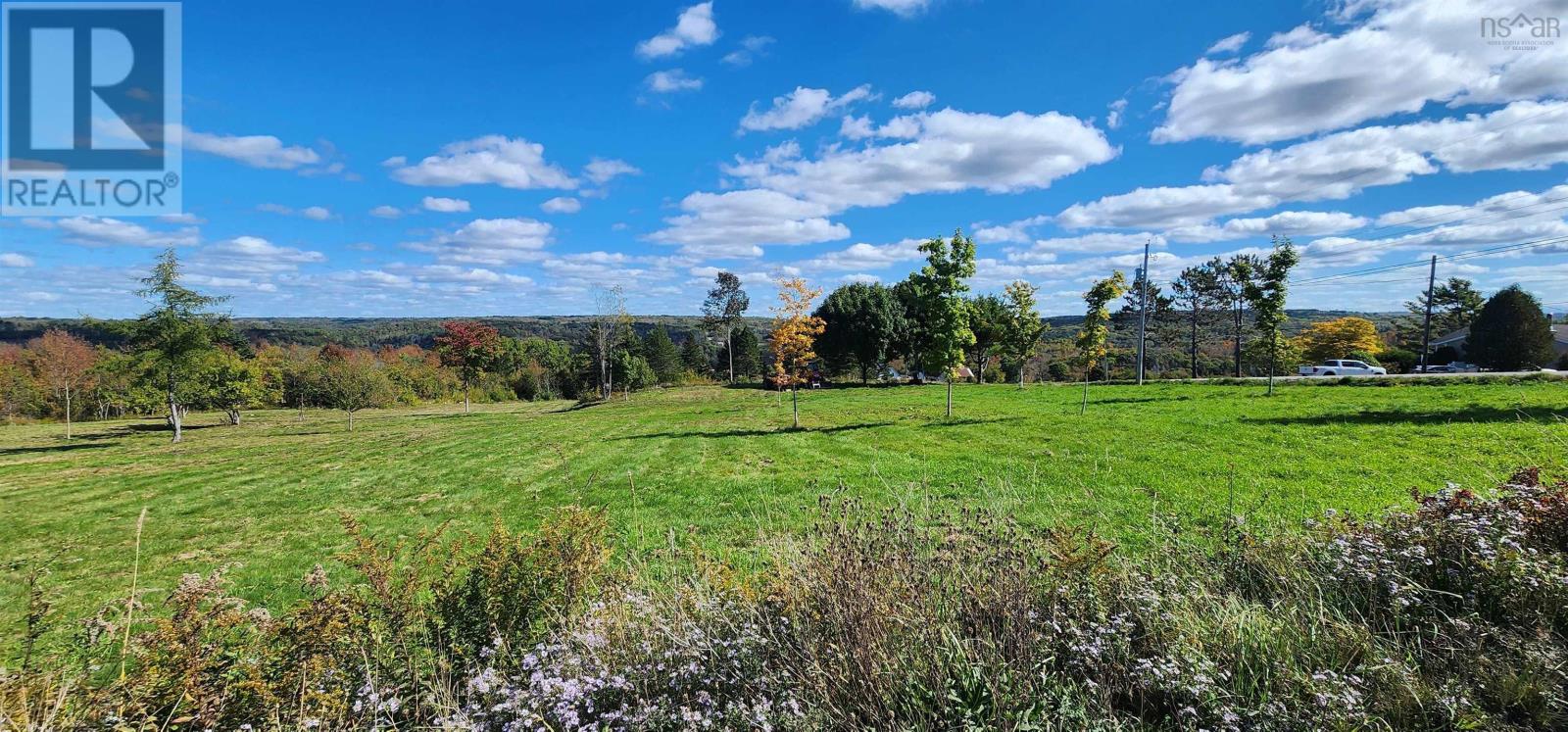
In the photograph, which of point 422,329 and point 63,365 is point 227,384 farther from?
point 422,329

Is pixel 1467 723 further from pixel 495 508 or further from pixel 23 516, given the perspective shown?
pixel 23 516

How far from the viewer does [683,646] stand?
9.30 ft

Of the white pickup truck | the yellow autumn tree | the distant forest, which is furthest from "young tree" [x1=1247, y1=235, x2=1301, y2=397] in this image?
the yellow autumn tree

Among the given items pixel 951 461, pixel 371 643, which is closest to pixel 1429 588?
pixel 371 643

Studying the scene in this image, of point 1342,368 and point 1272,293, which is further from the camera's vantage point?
point 1342,368

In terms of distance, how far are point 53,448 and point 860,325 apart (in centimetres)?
4028

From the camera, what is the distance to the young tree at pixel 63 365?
2993 cm

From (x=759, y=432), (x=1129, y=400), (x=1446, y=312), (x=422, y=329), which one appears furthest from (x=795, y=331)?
(x=422, y=329)

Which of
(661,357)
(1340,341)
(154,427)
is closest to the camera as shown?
(154,427)

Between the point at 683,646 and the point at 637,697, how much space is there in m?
0.36

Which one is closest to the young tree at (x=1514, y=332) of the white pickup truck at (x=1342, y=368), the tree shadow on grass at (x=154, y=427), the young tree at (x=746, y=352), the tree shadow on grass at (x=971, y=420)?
the white pickup truck at (x=1342, y=368)

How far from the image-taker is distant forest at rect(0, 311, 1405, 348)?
66.2m

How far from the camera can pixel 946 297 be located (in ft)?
57.7

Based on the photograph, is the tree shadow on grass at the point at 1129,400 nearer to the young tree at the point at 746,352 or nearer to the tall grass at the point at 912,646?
the tall grass at the point at 912,646
